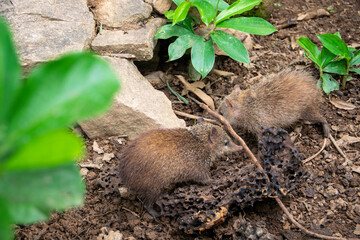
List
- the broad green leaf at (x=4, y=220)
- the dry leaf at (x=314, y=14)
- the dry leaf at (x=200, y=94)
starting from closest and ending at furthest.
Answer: the broad green leaf at (x=4, y=220), the dry leaf at (x=200, y=94), the dry leaf at (x=314, y=14)

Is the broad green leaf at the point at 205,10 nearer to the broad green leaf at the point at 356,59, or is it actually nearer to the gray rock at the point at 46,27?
the gray rock at the point at 46,27

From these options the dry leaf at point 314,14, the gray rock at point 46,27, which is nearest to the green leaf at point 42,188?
the gray rock at point 46,27

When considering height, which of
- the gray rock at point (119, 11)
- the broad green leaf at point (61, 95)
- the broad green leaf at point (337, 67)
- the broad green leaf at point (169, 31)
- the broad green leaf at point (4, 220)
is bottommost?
the broad green leaf at point (337, 67)

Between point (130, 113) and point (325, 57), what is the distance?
10.4ft

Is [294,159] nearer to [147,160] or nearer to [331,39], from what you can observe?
[147,160]

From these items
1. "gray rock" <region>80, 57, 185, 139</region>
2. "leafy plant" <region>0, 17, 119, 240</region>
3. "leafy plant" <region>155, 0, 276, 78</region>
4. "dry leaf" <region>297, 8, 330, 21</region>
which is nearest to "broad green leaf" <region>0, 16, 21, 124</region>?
"leafy plant" <region>0, 17, 119, 240</region>

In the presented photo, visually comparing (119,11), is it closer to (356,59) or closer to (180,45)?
(180,45)

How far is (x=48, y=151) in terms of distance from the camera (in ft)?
3.43

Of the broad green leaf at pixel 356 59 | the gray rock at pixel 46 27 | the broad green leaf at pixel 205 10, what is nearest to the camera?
the gray rock at pixel 46 27

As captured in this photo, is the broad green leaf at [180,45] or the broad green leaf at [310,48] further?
the broad green leaf at [310,48]

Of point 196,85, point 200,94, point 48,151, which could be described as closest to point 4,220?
point 48,151

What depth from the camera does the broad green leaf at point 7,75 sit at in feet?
3.70

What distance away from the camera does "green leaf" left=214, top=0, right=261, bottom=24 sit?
515 centimetres

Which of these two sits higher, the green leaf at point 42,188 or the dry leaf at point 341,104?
the green leaf at point 42,188
